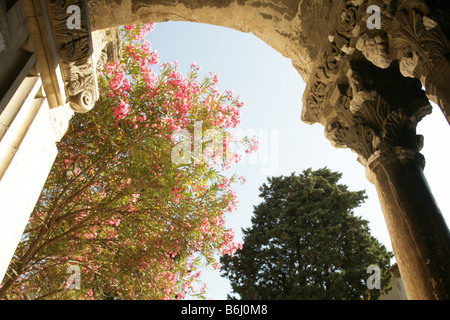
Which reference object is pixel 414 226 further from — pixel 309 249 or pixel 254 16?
pixel 309 249

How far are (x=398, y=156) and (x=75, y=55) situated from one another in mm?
2641

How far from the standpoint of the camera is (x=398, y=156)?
2.24 metres

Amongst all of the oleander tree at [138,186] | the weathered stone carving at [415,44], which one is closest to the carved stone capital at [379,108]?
the weathered stone carving at [415,44]

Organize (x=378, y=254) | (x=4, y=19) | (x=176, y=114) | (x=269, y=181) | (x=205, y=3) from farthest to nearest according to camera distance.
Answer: (x=269, y=181), (x=378, y=254), (x=176, y=114), (x=205, y=3), (x=4, y=19)

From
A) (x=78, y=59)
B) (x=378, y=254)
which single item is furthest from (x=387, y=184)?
(x=378, y=254)

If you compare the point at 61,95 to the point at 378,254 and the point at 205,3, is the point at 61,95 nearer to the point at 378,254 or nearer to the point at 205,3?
the point at 205,3

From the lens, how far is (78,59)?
227 cm

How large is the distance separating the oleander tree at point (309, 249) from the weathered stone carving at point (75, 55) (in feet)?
45.3

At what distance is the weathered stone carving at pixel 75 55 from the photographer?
6.73 feet

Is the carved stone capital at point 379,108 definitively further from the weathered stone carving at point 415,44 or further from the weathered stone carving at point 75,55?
the weathered stone carving at point 75,55

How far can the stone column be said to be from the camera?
6.10ft

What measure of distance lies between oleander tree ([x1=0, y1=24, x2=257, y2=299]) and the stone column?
9.40ft

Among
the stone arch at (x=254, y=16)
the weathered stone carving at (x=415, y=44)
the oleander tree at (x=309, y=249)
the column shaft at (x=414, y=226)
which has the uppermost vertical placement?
the oleander tree at (x=309, y=249)

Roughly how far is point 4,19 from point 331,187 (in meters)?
18.2
